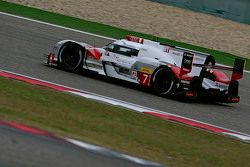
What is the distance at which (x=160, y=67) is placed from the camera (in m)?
12.5

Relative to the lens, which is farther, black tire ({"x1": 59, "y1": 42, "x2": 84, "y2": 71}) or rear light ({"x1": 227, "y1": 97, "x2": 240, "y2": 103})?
black tire ({"x1": 59, "y1": 42, "x2": 84, "y2": 71})

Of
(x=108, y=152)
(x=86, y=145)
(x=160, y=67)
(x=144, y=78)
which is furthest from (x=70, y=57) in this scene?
(x=108, y=152)

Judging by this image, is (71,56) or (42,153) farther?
(71,56)

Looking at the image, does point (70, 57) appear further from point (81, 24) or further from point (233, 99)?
point (81, 24)

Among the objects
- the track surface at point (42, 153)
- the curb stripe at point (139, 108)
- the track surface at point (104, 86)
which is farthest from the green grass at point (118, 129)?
the track surface at point (104, 86)

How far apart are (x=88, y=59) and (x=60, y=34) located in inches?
202

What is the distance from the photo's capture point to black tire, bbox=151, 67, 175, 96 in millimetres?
12367

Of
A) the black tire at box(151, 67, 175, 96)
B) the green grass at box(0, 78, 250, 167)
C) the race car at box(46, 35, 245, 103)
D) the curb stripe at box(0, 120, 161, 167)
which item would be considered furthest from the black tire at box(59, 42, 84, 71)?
the curb stripe at box(0, 120, 161, 167)

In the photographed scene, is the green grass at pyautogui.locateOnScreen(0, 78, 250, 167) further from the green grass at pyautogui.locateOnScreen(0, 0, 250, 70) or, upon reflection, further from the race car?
the green grass at pyautogui.locateOnScreen(0, 0, 250, 70)

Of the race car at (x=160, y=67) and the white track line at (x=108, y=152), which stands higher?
the race car at (x=160, y=67)

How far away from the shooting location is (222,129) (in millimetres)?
10648

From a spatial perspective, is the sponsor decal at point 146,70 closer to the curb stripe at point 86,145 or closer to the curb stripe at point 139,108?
the curb stripe at point 139,108

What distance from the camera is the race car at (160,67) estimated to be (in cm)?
1245

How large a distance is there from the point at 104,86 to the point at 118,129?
3896 millimetres
